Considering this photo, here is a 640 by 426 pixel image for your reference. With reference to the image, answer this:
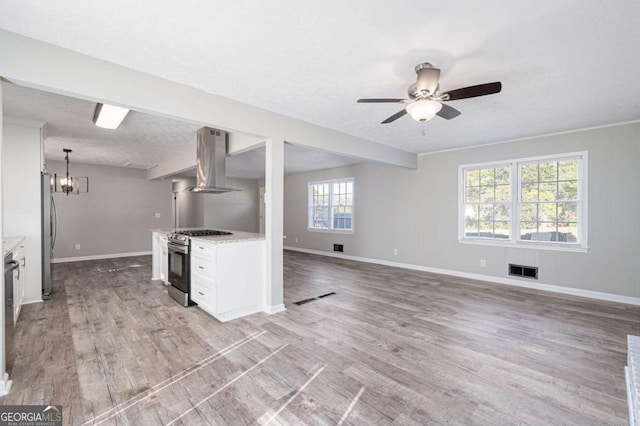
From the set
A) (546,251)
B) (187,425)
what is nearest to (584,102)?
Result: (546,251)

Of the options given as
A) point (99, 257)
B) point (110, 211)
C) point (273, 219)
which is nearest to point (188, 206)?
point (110, 211)

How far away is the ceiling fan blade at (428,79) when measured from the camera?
90.9 inches

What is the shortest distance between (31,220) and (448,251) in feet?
22.4

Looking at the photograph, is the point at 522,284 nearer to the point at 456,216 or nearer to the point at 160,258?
the point at 456,216

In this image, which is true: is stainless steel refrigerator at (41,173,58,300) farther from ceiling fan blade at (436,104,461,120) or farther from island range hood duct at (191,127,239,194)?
ceiling fan blade at (436,104,461,120)

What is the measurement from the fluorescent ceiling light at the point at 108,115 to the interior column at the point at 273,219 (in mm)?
1683

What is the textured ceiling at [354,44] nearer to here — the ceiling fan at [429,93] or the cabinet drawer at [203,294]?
the ceiling fan at [429,93]

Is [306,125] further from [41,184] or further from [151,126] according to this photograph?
[41,184]

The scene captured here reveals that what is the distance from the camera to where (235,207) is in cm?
1008

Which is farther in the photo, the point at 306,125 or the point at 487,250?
the point at 487,250

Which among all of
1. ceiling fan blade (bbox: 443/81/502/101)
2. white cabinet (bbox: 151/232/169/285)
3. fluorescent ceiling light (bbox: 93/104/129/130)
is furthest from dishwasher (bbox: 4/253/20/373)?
ceiling fan blade (bbox: 443/81/502/101)

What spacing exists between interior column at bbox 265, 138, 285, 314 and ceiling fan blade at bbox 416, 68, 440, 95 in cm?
184

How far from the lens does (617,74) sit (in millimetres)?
2607

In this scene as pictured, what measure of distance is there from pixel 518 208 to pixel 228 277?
4.86 m
